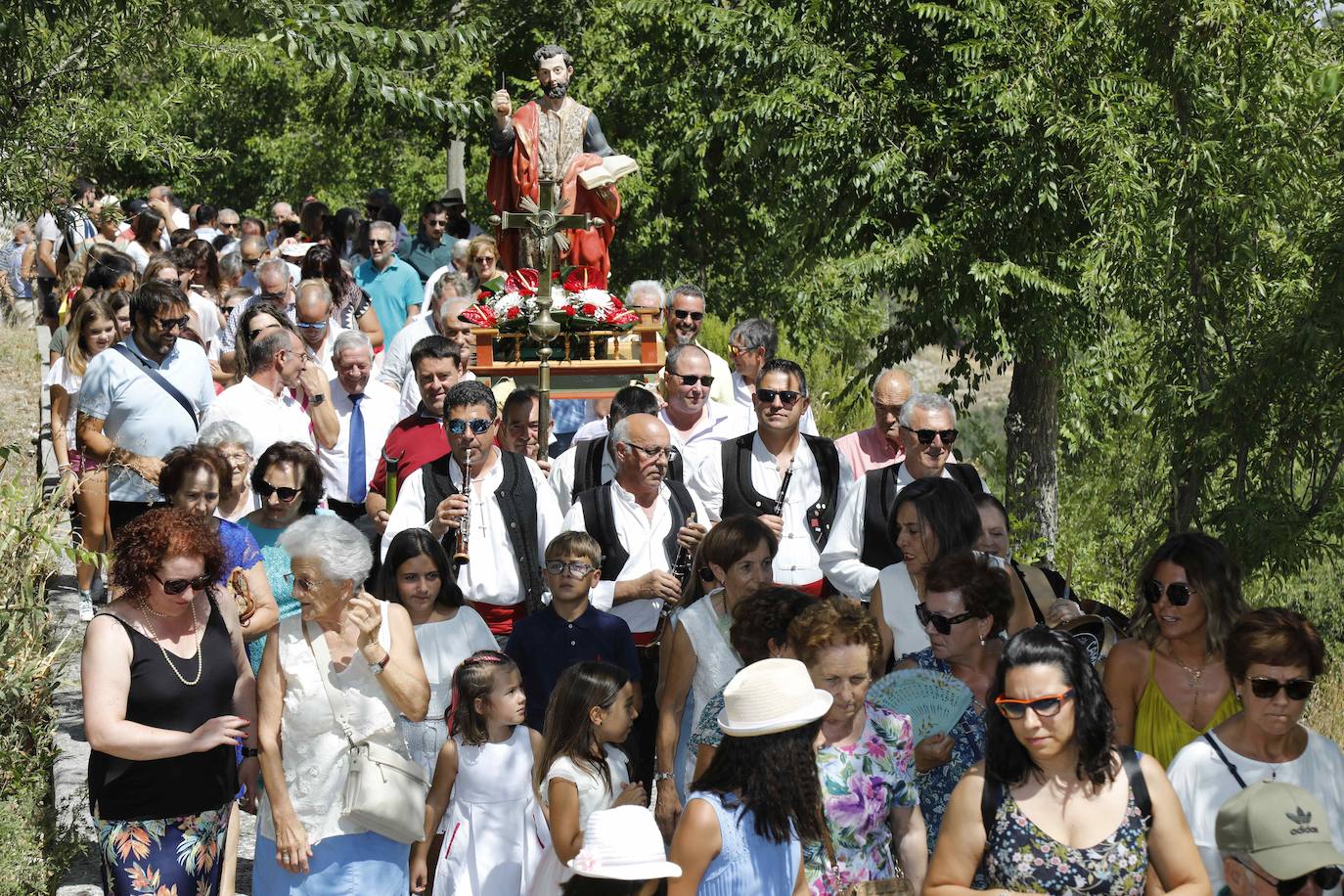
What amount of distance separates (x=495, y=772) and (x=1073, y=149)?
276 inches

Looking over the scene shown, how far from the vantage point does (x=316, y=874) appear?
5809 mm

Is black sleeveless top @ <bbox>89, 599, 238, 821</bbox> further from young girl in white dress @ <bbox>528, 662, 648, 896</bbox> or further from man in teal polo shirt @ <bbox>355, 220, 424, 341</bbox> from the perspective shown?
man in teal polo shirt @ <bbox>355, 220, 424, 341</bbox>

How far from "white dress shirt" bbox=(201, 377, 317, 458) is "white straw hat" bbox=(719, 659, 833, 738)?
4.55 m

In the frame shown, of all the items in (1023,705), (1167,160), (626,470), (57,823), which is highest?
Result: (1167,160)

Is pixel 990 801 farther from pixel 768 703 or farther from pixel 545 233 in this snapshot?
pixel 545 233

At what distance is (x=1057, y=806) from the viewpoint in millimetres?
4746

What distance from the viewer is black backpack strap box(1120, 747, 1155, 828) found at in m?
4.70

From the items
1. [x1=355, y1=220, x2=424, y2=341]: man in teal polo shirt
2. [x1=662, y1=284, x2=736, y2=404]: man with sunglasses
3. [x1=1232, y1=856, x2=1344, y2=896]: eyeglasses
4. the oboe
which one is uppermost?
[x1=355, y1=220, x2=424, y2=341]: man in teal polo shirt

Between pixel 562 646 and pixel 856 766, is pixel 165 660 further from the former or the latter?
pixel 856 766

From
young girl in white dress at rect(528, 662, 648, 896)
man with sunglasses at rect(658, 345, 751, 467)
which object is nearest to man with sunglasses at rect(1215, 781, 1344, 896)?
young girl in white dress at rect(528, 662, 648, 896)

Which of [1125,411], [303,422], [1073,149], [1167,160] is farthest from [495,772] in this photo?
[1125,411]

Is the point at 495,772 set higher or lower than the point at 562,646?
lower

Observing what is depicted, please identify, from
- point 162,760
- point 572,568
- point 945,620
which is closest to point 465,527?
point 572,568

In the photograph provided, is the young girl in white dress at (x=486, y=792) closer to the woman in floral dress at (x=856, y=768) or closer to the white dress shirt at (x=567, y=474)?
the woman in floral dress at (x=856, y=768)
